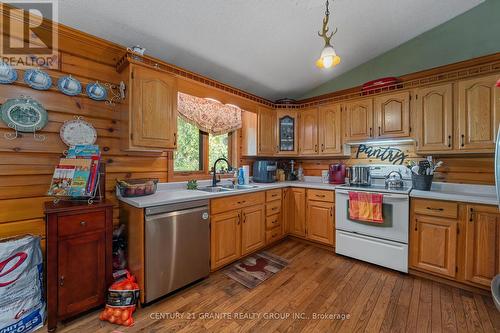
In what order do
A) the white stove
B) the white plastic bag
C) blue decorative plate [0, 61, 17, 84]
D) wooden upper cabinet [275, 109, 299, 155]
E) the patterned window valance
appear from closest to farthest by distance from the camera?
the white plastic bag < blue decorative plate [0, 61, 17, 84] < the white stove < the patterned window valance < wooden upper cabinet [275, 109, 299, 155]

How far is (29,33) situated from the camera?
170 cm

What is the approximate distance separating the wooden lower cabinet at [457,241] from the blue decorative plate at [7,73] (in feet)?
12.4

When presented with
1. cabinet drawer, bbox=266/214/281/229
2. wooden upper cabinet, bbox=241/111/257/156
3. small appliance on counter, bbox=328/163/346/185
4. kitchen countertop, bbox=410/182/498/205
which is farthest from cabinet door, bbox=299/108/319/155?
kitchen countertop, bbox=410/182/498/205

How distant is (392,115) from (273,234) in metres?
2.21

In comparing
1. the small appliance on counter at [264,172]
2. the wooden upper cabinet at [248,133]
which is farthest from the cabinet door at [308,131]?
the wooden upper cabinet at [248,133]

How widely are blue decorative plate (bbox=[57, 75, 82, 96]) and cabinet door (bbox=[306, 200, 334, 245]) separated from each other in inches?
115

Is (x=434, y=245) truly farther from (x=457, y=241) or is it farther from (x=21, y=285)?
(x=21, y=285)

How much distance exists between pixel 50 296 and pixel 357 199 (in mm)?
2919

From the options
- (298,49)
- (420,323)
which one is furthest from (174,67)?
(420,323)

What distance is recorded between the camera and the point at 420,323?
5.19 ft

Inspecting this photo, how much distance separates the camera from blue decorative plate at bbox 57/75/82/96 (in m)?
1.80

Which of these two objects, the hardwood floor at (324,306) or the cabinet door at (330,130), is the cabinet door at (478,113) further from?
the hardwood floor at (324,306)

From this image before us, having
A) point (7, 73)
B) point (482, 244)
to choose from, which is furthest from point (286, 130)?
point (7, 73)

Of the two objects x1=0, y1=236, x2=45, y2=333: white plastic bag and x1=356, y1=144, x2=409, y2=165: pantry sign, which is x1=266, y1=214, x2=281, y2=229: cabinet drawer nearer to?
x1=356, y1=144, x2=409, y2=165: pantry sign
